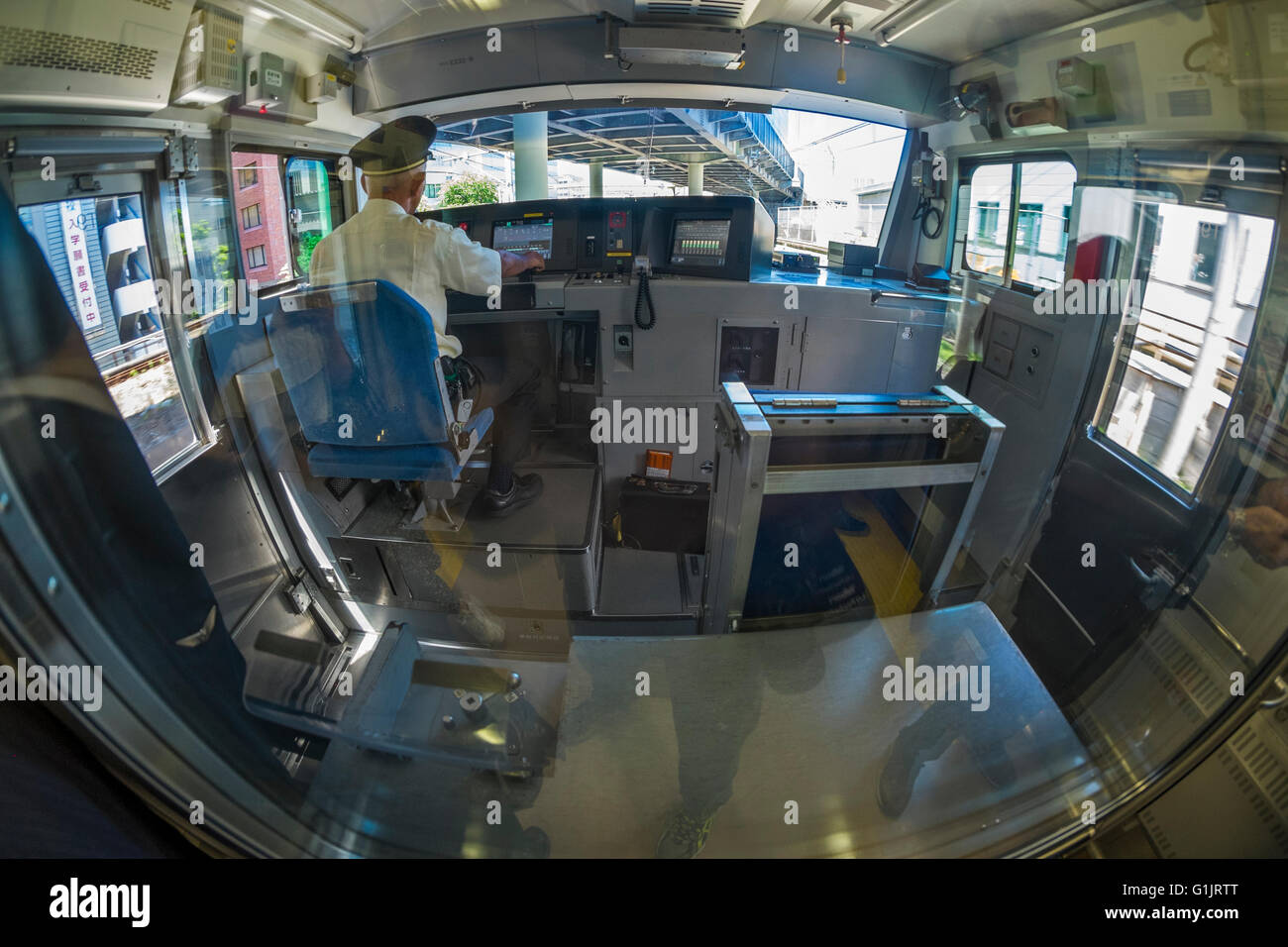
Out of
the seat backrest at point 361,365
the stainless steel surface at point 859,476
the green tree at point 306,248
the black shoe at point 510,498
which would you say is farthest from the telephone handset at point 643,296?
the stainless steel surface at point 859,476

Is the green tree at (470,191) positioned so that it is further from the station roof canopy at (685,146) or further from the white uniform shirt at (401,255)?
the white uniform shirt at (401,255)

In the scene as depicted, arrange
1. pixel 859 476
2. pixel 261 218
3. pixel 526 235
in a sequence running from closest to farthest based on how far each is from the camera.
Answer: pixel 859 476
pixel 261 218
pixel 526 235

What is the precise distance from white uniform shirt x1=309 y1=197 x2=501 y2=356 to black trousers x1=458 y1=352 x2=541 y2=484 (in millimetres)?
555

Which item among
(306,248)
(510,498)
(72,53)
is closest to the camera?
(72,53)

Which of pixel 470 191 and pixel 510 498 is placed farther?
pixel 470 191

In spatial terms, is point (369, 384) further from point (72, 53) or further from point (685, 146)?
point (685, 146)

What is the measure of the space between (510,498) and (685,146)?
236 centimetres

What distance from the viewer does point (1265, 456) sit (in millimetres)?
A: 996

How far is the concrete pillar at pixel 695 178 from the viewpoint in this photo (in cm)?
320

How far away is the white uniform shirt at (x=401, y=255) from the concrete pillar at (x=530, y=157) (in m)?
1.18

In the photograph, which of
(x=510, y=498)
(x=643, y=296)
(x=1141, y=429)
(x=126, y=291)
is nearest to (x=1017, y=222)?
(x=1141, y=429)

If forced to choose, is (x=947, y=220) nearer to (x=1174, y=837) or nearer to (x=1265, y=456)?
(x=1265, y=456)

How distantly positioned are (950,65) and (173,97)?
3.52 meters

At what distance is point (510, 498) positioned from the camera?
273 centimetres
